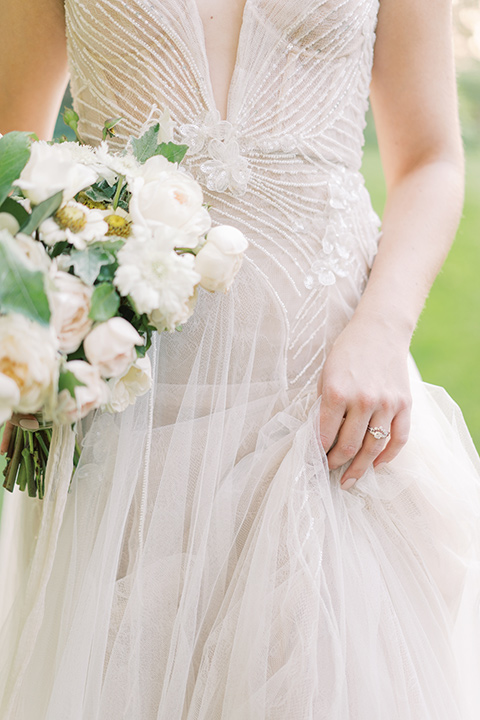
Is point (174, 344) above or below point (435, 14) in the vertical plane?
below

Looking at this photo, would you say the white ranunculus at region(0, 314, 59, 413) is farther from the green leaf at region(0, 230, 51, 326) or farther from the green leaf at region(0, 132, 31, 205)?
the green leaf at region(0, 132, 31, 205)

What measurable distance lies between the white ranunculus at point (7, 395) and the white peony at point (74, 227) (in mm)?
173

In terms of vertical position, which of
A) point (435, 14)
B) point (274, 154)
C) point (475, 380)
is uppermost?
point (435, 14)

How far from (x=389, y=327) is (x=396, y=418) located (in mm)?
144

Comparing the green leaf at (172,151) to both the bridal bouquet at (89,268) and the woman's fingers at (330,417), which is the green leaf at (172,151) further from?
the woman's fingers at (330,417)

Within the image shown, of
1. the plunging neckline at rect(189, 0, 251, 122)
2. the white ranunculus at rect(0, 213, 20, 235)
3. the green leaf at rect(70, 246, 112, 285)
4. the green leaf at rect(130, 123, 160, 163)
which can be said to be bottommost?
the green leaf at rect(70, 246, 112, 285)

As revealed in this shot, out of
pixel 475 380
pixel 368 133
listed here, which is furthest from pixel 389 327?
pixel 368 133

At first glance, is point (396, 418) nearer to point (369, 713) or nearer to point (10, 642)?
point (369, 713)

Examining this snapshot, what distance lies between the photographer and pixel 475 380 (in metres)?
3.94

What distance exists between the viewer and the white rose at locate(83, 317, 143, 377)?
0.67 metres

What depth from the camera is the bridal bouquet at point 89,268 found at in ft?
1.93

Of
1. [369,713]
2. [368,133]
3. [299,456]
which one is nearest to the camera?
[369,713]

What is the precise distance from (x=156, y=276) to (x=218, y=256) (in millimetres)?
102

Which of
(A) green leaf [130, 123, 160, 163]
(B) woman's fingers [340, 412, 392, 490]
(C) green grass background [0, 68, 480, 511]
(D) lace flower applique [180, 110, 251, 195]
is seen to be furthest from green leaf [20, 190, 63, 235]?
(C) green grass background [0, 68, 480, 511]
